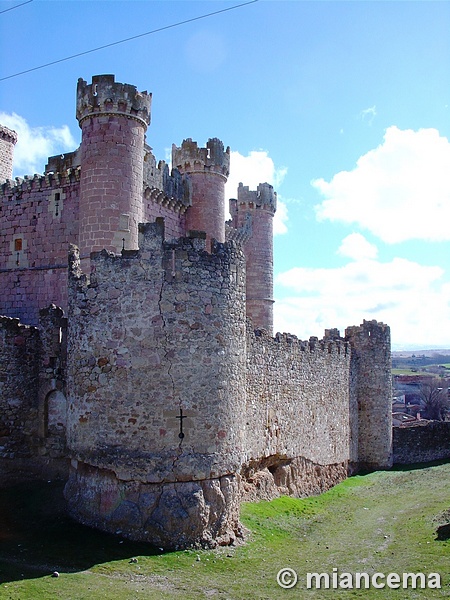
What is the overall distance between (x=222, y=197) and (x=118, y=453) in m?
14.8

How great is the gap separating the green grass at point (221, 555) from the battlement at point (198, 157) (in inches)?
487

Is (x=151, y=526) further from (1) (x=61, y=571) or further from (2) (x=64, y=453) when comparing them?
(2) (x=64, y=453)

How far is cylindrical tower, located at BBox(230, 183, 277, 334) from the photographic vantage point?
3241cm

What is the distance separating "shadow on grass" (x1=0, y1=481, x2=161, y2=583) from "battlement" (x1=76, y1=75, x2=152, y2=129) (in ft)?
32.5

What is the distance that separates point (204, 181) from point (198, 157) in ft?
2.92

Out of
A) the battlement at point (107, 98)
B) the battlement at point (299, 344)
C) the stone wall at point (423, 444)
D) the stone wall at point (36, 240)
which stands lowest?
the stone wall at point (423, 444)

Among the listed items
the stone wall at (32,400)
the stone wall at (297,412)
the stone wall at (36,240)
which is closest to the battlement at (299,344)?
the stone wall at (297,412)

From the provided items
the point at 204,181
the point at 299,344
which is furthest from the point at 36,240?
the point at 299,344

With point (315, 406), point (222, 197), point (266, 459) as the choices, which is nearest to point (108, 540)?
point (266, 459)

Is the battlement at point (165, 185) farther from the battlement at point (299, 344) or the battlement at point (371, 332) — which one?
the battlement at point (371, 332)

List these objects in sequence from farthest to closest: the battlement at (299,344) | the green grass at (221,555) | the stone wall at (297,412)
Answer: the battlement at (299,344), the stone wall at (297,412), the green grass at (221,555)

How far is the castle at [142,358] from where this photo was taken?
12.8 metres

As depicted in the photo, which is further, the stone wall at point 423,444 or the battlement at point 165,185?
the stone wall at point 423,444

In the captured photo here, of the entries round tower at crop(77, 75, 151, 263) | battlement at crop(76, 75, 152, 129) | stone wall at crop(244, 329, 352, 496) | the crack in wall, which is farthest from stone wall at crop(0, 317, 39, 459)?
battlement at crop(76, 75, 152, 129)
